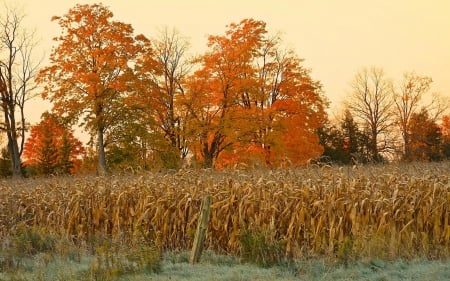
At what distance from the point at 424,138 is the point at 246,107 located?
20865mm

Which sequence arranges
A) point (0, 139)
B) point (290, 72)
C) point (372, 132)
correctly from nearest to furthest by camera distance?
point (290, 72) < point (0, 139) < point (372, 132)

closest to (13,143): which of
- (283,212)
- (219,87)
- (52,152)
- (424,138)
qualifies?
(52,152)

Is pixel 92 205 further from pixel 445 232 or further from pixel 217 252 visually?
pixel 445 232

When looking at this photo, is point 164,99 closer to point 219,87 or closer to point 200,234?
point 219,87

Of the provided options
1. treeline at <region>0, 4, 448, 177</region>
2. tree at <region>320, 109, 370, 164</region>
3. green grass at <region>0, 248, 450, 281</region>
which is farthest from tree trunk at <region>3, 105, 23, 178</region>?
green grass at <region>0, 248, 450, 281</region>

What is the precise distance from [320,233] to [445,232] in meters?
2.09

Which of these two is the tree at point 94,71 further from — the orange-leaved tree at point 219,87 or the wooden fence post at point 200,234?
the wooden fence post at point 200,234

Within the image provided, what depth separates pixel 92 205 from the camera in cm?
1134

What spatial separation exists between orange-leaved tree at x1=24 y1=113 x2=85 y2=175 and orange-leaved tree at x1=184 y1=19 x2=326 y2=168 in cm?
1198

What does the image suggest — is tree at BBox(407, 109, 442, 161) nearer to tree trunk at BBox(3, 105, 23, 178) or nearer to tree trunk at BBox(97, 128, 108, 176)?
tree trunk at BBox(97, 128, 108, 176)

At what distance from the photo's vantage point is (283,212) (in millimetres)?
9500

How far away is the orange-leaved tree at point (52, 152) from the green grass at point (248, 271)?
33.0 meters

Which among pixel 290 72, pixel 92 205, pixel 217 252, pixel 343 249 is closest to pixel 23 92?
pixel 290 72

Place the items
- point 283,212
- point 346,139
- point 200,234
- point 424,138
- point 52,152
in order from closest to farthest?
point 200,234 < point 283,212 < point 52,152 < point 346,139 < point 424,138
